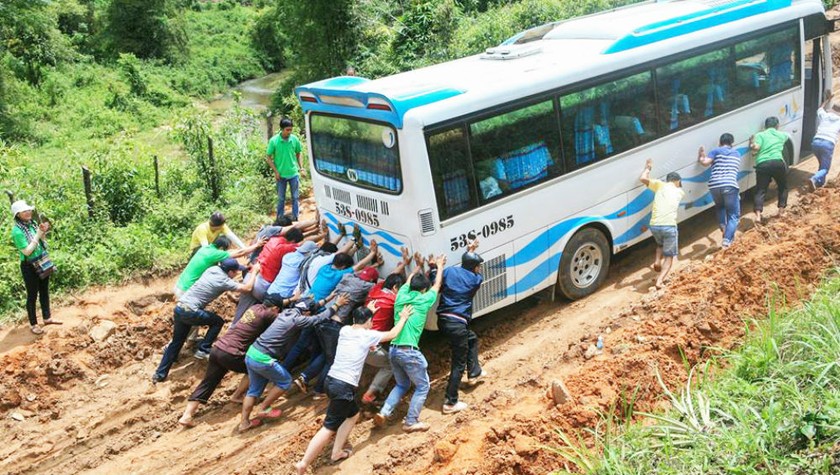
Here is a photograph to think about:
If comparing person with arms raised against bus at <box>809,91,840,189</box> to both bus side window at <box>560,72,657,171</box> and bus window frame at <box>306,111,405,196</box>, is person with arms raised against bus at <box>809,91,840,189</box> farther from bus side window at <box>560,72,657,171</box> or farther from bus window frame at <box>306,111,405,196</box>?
bus window frame at <box>306,111,405,196</box>

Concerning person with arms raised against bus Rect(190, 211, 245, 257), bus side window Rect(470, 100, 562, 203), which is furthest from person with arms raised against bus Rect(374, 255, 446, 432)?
person with arms raised against bus Rect(190, 211, 245, 257)

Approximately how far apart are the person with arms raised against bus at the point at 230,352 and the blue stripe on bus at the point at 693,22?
536cm

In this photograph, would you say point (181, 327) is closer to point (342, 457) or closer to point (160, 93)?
point (342, 457)

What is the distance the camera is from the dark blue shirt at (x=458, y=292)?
794 centimetres

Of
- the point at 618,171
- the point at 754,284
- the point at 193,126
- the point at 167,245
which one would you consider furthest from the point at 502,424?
the point at 193,126

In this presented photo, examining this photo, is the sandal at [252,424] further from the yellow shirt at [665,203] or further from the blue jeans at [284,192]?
the yellow shirt at [665,203]

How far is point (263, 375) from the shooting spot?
805 cm

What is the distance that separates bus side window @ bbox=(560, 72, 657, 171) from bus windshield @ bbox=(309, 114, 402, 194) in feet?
7.53

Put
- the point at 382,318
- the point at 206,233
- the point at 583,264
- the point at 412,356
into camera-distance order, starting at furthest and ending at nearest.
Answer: the point at 206,233
the point at 583,264
the point at 382,318
the point at 412,356

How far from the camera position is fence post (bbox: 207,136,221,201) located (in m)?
13.9

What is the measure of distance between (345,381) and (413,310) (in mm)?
1038

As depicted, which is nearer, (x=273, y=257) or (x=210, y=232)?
(x=273, y=257)

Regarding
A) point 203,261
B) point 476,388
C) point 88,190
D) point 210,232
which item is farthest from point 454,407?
point 88,190

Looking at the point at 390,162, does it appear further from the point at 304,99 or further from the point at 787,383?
the point at 787,383
